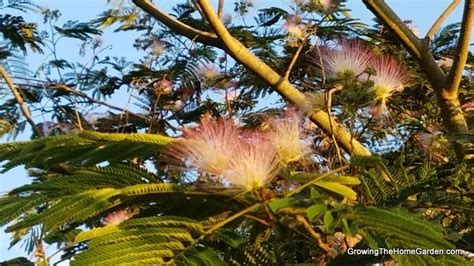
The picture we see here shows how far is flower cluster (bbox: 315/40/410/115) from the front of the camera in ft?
5.97

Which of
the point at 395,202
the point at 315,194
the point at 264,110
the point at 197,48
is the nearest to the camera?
the point at 315,194

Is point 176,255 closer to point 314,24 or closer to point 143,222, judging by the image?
point 143,222

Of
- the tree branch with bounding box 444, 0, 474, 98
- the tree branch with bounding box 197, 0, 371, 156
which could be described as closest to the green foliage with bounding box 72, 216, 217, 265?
the tree branch with bounding box 197, 0, 371, 156

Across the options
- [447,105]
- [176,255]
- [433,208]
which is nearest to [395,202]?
[433,208]

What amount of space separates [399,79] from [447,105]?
0.50 meters

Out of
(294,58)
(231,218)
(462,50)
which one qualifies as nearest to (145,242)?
(231,218)

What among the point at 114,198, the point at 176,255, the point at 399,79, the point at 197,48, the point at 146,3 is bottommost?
the point at 176,255

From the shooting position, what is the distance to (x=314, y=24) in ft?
8.45

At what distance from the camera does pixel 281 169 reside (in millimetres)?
1410

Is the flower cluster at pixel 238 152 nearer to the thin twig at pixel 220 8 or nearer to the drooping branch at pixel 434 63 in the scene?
the drooping branch at pixel 434 63

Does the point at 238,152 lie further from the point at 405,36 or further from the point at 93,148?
the point at 405,36

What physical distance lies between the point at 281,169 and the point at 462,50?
1.18 metres

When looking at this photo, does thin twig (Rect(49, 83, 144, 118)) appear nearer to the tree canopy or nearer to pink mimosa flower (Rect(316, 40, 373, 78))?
the tree canopy

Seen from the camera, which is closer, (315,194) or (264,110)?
(315,194)
